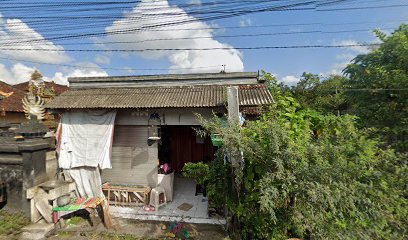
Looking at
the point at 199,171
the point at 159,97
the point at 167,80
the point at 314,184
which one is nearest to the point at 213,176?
the point at 199,171

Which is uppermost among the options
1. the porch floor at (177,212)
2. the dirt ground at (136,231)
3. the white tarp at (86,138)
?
the white tarp at (86,138)

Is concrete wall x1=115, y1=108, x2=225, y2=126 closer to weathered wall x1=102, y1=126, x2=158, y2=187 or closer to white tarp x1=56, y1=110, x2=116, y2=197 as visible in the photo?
weathered wall x1=102, y1=126, x2=158, y2=187

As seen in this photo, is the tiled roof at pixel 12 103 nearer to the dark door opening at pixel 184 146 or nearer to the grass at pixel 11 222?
the grass at pixel 11 222

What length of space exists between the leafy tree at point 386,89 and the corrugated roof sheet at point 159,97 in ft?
13.7

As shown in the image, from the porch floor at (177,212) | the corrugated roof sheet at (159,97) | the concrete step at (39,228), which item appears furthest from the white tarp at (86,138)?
the concrete step at (39,228)

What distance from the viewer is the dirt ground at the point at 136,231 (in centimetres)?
632

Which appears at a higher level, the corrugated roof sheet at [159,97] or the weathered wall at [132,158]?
the corrugated roof sheet at [159,97]

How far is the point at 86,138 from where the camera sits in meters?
8.54

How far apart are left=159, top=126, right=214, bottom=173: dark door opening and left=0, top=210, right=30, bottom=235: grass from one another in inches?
262

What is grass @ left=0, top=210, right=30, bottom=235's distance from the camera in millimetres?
6414

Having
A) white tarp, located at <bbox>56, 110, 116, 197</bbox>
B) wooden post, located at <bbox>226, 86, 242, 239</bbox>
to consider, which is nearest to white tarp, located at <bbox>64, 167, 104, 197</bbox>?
white tarp, located at <bbox>56, 110, 116, 197</bbox>

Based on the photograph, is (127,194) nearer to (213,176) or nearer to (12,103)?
(213,176)

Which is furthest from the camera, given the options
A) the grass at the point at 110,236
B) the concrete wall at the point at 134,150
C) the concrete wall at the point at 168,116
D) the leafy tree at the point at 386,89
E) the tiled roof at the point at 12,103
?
the tiled roof at the point at 12,103

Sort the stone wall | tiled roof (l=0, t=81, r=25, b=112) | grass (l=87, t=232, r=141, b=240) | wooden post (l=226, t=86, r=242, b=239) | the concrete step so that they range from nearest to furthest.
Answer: wooden post (l=226, t=86, r=242, b=239) < grass (l=87, t=232, r=141, b=240) < the concrete step < the stone wall < tiled roof (l=0, t=81, r=25, b=112)
